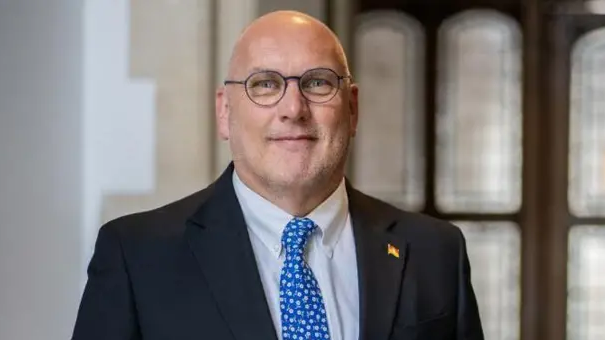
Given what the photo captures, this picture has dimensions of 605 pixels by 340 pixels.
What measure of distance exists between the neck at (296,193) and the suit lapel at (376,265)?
9 centimetres

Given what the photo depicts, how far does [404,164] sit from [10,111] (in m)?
1.10

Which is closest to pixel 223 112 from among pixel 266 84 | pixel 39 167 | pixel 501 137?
pixel 266 84

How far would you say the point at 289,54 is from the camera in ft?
4.07

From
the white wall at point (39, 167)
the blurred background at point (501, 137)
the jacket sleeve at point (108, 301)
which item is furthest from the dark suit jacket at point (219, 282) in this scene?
the blurred background at point (501, 137)

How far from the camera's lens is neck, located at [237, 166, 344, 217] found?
127 centimetres

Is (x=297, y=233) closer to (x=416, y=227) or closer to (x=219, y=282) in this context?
(x=219, y=282)

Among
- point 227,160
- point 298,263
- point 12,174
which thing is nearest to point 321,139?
point 298,263

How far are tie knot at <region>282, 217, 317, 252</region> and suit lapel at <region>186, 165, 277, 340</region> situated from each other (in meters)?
0.05

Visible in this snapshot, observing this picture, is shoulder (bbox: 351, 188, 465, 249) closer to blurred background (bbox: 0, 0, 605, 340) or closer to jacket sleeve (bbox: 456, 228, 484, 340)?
jacket sleeve (bbox: 456, 228, 484, 340)

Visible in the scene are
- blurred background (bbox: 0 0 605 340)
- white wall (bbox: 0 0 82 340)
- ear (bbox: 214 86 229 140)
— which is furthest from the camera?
blurred background (bbox: 0 0 605 340)

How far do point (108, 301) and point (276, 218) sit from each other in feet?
0.83

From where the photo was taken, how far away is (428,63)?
2.62 metres

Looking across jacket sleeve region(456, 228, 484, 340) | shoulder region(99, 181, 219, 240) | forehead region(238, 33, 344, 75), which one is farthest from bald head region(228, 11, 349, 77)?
jacket sleeve region(456, 228, 484, 340)

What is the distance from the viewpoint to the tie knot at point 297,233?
126cm
